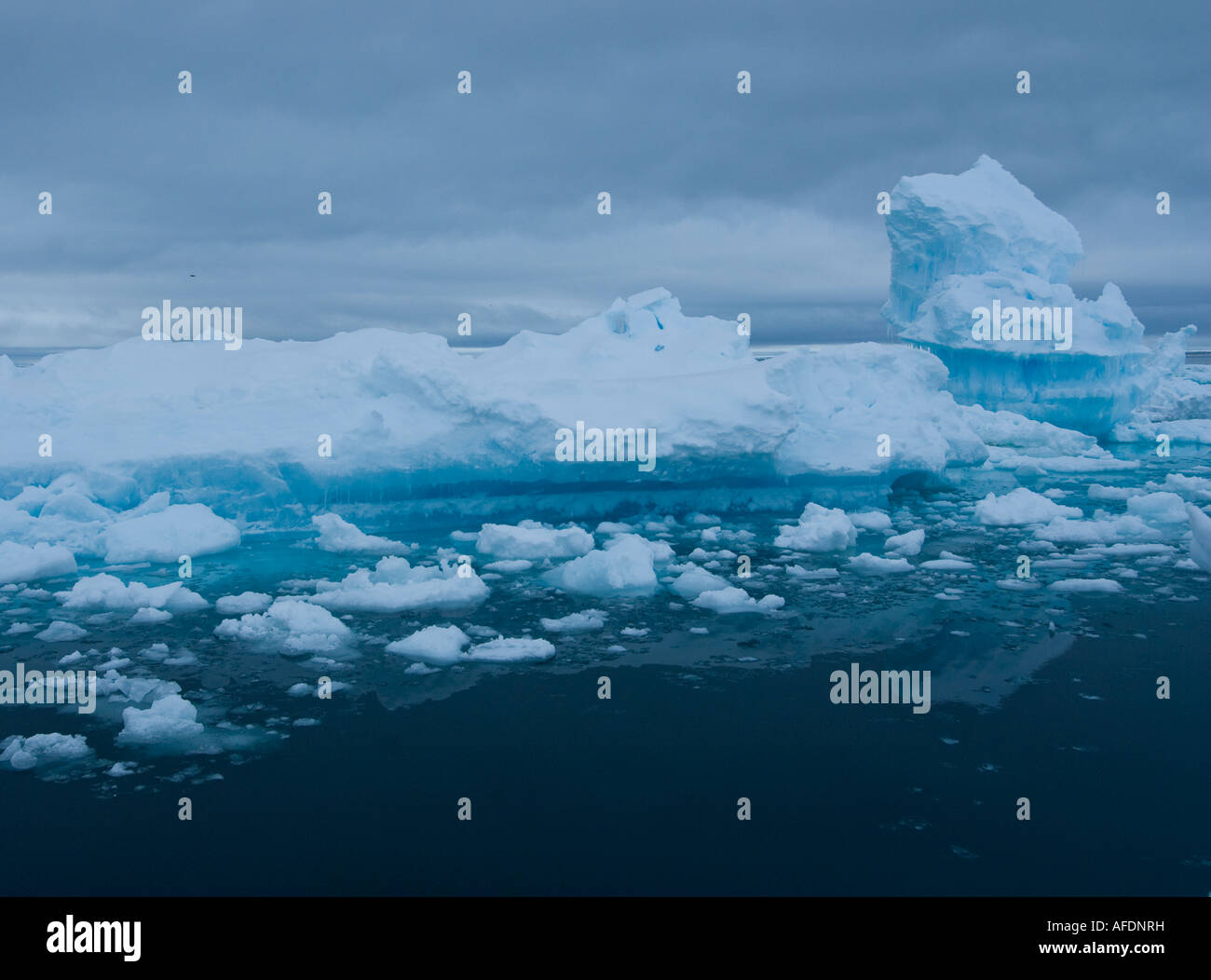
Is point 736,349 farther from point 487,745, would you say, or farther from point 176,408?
point 487,745

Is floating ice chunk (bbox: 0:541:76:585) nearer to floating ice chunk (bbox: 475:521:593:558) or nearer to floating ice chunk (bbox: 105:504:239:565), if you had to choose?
floating ice chunk (bbox: 105:504:239:565)

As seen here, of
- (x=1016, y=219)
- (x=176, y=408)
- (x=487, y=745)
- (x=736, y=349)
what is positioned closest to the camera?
(x=487, y=745)

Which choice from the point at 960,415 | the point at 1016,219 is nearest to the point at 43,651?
the point at 960,415

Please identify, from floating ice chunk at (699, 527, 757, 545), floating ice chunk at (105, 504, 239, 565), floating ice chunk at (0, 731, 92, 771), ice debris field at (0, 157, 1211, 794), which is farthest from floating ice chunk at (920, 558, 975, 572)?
floating ice chunk at (0, 731, 92, 771)

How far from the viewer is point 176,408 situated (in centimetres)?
1491

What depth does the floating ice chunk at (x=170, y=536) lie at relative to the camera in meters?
12.3

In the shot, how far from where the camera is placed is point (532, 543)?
12766 millimetres

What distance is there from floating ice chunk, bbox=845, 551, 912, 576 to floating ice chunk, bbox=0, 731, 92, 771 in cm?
863

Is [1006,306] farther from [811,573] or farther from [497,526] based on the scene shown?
[497,526]

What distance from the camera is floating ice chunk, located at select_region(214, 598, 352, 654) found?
9141 millimetres

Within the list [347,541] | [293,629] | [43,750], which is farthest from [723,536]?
[43,750]

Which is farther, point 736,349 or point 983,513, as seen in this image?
point 736,349

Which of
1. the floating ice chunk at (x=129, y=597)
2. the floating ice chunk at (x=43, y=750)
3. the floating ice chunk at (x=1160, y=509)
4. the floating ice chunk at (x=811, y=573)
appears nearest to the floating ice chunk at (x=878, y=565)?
the floating ice chunk at (x=811, y=573)

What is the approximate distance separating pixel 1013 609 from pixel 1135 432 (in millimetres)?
21976
